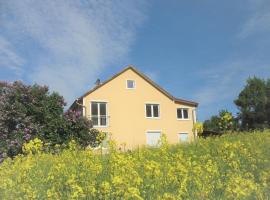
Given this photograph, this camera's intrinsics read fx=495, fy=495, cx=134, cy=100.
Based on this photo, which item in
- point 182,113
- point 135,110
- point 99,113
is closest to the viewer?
point 99,113

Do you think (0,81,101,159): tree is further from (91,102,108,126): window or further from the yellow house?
(91,102,108,126): window

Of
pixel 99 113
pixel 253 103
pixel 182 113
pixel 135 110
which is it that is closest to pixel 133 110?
pixel 135 110

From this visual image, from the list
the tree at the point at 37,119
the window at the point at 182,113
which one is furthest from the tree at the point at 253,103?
the tree at the point at 37,119

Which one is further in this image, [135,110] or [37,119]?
[135,110]

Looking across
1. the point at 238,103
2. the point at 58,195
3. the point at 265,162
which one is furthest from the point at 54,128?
the point at 238,103

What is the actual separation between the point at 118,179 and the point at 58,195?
1.39m

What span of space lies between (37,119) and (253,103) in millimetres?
32434

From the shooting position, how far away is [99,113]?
38.0m

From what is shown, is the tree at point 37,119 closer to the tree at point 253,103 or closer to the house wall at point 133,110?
the house wall at point 133,110

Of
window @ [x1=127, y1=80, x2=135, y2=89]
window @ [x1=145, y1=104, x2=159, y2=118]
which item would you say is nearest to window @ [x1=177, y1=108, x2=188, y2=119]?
window @ [x1=145, y1=104, x2=159, y2=118]

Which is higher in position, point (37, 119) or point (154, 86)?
point (154, 86)

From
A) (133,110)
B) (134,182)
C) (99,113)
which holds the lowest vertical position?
(134,182)

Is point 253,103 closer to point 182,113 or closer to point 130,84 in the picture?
point 182,113

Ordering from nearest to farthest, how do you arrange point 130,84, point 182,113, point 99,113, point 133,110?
point 99,113 < point 133,110 < point 130,84 < point 182,113
